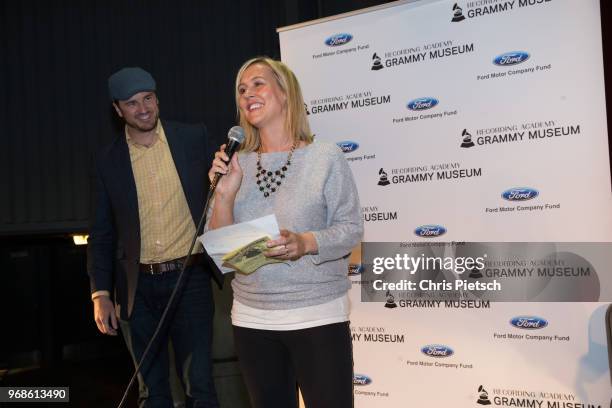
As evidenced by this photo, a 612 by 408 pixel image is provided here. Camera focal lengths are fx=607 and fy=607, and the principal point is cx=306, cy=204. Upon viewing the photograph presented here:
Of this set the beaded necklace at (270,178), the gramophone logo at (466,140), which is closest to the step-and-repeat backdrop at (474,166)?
the gramophone logo at (466,140)

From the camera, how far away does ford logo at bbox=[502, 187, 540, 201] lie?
9.64 feet

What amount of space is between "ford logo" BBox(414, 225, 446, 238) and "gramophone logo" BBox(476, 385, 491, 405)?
799 mm

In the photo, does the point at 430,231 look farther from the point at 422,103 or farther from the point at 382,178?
the point at 422,103

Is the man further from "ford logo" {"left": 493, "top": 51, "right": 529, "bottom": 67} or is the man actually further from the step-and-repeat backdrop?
"ford logo" {"left": 493, "top": 51, "right": 529, "bottom": 67}

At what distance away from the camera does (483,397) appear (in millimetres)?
3053

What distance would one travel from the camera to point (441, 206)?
318 centimetres

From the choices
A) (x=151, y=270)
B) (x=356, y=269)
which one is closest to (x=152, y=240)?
(x=151, y=270)

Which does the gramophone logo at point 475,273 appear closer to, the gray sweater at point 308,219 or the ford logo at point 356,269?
the ford logo at point 356,269

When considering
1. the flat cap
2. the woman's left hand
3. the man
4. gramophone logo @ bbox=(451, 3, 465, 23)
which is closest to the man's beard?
the man

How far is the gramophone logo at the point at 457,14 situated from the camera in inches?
124

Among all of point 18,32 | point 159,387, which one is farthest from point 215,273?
point 18,32

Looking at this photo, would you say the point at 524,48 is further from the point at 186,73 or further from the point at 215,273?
the point at 186,73

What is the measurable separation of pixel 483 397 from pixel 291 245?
1934mm

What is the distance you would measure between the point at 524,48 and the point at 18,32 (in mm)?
4079
